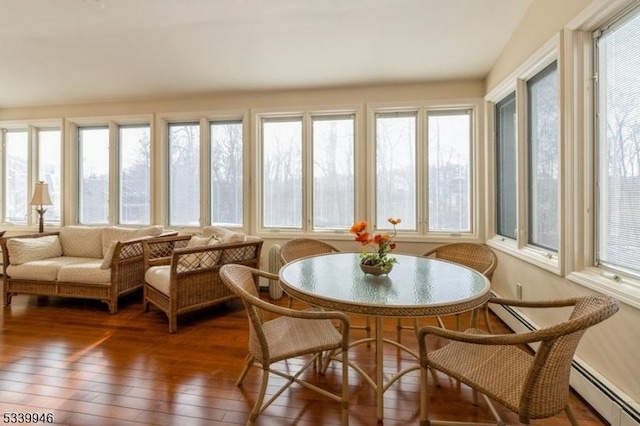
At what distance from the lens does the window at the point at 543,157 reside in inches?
89.7

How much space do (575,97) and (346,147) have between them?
2339 millimetres

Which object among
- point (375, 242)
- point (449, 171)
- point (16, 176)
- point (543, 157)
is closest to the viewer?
point (375, 242)

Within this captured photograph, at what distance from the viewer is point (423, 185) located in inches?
146

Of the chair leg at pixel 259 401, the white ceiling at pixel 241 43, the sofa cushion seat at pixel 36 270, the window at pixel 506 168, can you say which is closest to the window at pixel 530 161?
the window at pixel 506 168

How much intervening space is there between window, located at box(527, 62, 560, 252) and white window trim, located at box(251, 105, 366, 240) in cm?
170

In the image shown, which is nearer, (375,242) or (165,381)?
(375,242)

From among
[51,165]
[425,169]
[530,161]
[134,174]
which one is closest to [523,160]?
[530,161]

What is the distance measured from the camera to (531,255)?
8.02 feet

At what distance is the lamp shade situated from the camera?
4.02 m

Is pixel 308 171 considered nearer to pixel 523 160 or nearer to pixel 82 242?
pixel 523 160

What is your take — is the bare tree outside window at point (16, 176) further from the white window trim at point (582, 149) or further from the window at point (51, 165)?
the white window trim at point (582, 149)

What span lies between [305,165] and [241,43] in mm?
1497

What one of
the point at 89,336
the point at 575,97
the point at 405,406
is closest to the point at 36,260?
Result: the point at 89,336

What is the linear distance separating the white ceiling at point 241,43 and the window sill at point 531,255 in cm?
186
